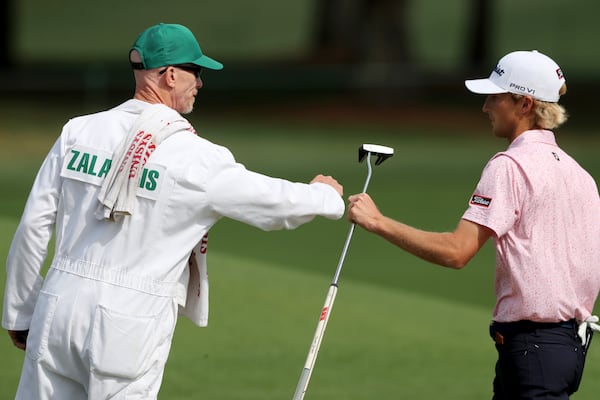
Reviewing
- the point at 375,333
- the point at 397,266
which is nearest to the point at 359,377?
the point at 375,333

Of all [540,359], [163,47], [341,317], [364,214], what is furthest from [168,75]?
[341,317]

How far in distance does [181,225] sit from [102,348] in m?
0.61

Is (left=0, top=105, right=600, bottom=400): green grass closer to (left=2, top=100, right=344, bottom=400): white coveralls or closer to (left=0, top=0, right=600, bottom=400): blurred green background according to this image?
(left=0, top=0, right=600, bottom=400): blurred green background

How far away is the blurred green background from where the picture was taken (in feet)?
31.2

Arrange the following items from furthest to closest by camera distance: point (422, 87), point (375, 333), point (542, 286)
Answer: point (422, 87), point (375, 333), point (542, 286)

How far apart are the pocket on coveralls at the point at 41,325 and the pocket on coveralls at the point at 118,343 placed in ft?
0.74

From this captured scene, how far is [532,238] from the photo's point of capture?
220 inches

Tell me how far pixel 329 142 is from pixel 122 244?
25.5m

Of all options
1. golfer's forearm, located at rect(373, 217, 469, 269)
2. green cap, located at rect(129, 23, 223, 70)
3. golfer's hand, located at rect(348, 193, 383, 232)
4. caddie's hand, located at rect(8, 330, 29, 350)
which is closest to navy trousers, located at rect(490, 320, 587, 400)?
golfer's forearm, located at rect(373, 217, 469, 269)

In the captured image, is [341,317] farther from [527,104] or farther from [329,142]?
[329,142]

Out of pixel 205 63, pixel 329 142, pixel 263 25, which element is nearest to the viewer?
pixel 205 63

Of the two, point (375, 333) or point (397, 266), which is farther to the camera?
point (397, 266)

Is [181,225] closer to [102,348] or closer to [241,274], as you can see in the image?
[102,348]

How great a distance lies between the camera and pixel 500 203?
5.52 m
